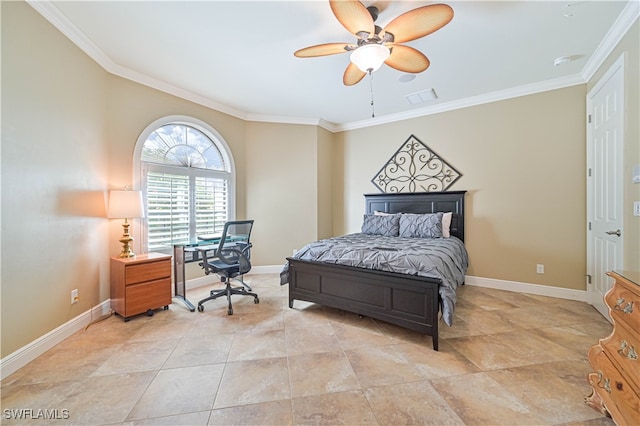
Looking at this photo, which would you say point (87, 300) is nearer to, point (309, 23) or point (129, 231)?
point (129, 231)

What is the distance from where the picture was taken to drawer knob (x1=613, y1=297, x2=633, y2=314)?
121 cm

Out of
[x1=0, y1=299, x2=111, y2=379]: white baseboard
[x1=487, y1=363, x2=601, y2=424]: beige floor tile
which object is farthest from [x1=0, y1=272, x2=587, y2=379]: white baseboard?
[x1=487, y1=363, x2=601, y2=424]: beige floor tile

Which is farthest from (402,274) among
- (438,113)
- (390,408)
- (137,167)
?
(137,167)

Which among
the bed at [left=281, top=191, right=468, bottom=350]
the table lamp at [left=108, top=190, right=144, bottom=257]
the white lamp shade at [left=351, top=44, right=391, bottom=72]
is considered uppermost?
the white lamp shade at [left=351, top=44, right=391, bottom=72]

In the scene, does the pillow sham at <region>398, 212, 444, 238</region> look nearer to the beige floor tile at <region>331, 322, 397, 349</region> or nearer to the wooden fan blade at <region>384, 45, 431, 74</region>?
the beige floor tile at <region>331, 322, 397, 349</region>

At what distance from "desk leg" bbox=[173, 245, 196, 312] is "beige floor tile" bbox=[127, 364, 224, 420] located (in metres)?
1.44

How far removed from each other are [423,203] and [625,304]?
2947 millimetres

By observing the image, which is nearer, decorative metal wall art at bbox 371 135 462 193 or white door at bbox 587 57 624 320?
white door at bbox 587 57 624 320

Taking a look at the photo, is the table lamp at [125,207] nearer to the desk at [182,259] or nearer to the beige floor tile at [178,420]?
the desk at [182,259]

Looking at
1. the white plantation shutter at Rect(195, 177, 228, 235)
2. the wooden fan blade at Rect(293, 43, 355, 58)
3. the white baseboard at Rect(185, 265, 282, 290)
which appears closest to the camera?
the wooden fan blade at Rect(293, 43, 355, 58)

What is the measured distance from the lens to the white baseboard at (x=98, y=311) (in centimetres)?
184

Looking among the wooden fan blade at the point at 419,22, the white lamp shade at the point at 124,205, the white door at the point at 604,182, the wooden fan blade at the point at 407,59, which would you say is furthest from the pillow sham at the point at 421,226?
the white lamp shade at the point at 124,205

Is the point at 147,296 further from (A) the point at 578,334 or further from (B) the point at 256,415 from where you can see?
(A) the point at 578,334

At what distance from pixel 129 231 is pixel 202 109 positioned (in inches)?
79.4
